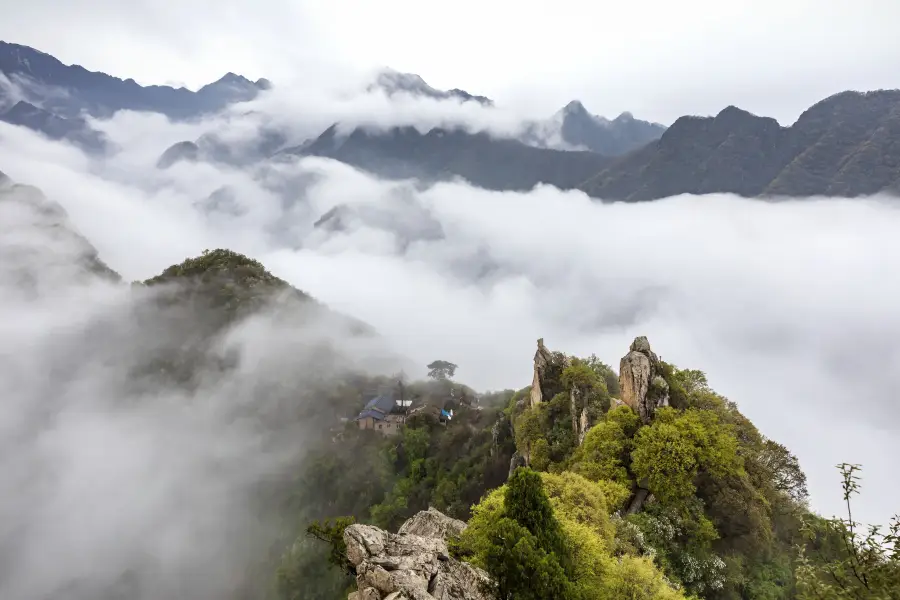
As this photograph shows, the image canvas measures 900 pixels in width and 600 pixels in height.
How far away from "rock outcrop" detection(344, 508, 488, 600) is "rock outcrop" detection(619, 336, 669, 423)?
21091 mm

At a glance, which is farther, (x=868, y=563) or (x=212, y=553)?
(x=212, y=553)

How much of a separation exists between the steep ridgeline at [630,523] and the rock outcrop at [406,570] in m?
0.08

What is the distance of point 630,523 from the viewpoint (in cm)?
3022

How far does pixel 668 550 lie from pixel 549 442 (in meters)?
16.7

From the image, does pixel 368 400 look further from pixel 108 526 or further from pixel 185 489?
pixel 108 526

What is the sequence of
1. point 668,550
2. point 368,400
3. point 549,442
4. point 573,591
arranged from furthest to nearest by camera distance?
point 368,400 < point 549,442 < point 668,550 < point 573,591

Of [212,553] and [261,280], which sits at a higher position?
[261,280]

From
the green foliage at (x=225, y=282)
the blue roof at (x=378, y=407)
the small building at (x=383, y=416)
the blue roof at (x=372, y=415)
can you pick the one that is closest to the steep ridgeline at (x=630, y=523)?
the small building at (x=383, y=416)

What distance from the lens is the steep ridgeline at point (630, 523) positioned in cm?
1983

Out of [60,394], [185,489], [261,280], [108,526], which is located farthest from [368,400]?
[60,394]

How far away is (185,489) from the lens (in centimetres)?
10919

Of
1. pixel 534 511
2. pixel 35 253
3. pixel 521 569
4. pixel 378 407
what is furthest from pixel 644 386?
pixel 35 253

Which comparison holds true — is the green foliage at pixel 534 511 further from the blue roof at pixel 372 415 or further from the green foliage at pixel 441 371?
the green foliage at pixel 441 371

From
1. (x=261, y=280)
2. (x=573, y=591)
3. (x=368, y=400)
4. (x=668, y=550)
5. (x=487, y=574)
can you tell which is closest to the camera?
(x=573, y=591)
